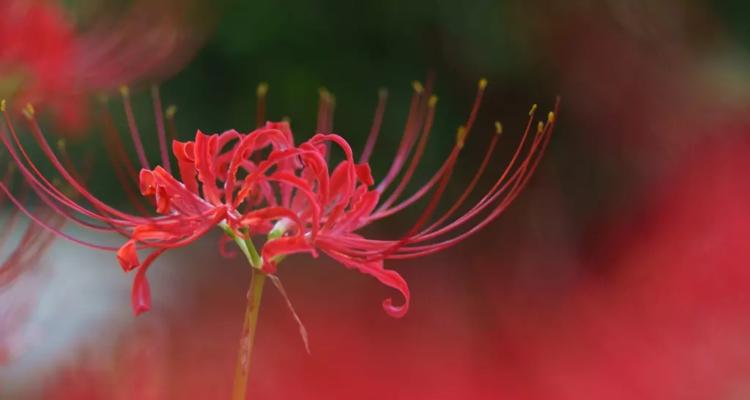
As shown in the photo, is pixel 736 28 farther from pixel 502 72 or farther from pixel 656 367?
pixel 656 367

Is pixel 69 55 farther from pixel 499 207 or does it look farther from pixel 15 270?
pixel 499 207

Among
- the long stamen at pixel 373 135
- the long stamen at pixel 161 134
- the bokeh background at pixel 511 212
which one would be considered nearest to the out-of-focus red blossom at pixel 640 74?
the bokeh background at pixel 511 212

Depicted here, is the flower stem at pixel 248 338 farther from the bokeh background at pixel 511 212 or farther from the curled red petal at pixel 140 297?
the bokeh background at pixel 511 212

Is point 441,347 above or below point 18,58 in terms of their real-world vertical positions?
below

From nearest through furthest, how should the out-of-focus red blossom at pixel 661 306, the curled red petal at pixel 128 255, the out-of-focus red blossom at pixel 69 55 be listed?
the curled red petal at pixel 128 255
the out-of-focus red blossom at pixel 69 55
the out-of-focus red blossom at pixel 661 306

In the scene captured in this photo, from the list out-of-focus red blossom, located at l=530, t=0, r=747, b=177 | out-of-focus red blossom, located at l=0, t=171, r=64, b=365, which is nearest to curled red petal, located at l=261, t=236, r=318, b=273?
out-of-focus red blossom, located at l=0, t=171, r=64, b=365

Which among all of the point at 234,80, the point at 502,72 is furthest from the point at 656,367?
the point at 234,80
